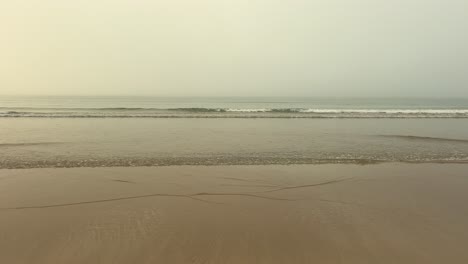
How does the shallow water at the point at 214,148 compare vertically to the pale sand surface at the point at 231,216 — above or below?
above

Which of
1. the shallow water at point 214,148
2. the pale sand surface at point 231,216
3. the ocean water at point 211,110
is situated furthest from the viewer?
the ocean water at point 211,110

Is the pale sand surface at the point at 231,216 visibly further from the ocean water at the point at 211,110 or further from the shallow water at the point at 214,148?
the ocean water at the point at 211,110

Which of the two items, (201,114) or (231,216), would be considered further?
(201,114)

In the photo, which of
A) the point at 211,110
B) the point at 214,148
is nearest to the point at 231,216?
the point at 214,148

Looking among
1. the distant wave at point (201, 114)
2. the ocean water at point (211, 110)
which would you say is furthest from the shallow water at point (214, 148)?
the ocean water at point (211, 110)

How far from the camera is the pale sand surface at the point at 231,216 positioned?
389cm

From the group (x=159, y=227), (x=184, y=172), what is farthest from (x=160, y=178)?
(x=159, y=227)

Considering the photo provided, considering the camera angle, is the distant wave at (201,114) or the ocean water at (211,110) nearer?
the distant wave at (201,114)

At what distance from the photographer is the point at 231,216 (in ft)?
16.7

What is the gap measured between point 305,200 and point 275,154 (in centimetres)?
431

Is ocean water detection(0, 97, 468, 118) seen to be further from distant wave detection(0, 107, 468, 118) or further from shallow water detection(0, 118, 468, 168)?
shallow water detection(0, 118, 468, 168)

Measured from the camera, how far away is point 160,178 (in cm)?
729

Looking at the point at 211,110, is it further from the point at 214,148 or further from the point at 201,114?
the point at 214,148

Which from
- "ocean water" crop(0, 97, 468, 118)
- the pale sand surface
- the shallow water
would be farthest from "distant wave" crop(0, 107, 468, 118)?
the pale sand surface
